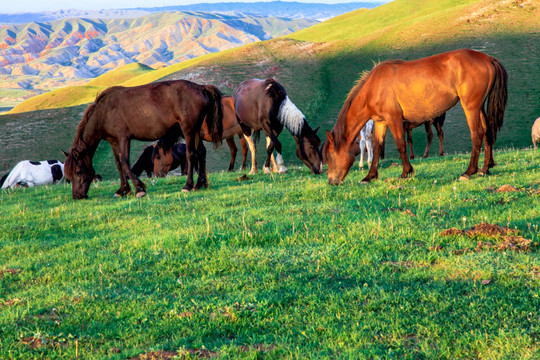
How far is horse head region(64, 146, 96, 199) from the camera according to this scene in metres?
12.9

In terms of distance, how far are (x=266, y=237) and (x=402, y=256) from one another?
2.09 m

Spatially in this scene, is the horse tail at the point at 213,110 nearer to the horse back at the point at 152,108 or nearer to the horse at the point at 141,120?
the horse at the point at 141,120

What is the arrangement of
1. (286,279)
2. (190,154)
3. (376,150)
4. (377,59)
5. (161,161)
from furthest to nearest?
(377,59) → (161,161) → (190,154) → (376,150) → (286,279)

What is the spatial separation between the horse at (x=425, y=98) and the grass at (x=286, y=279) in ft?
4.97

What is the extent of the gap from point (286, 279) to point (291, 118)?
9.33m

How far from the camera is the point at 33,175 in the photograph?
21.9m

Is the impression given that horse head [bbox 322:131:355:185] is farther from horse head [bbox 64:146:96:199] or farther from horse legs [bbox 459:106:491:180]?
Result: horse head [bbox 64:146:96:199]

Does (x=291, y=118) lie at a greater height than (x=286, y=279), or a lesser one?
greater

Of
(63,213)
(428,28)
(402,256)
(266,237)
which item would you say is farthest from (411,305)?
(428,28)

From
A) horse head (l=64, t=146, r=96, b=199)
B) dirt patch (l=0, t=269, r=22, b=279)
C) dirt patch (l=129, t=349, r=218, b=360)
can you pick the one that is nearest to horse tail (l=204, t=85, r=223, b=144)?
horse head (l=64, t=146, r=96, b=199)

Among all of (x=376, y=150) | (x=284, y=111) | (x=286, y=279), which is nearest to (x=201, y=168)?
(x=284, y=111)

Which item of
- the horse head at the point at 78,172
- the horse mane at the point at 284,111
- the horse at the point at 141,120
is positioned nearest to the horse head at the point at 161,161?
the horse mane at the point at 284,111

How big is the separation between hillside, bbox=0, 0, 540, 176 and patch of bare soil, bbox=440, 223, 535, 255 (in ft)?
90.9

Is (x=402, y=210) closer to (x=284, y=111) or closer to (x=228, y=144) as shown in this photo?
(x=284, y=111)
